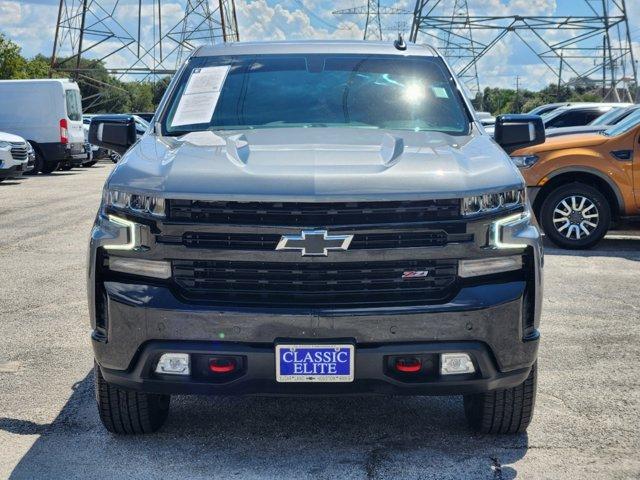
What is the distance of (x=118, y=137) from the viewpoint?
5.57m

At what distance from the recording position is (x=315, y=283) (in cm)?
404

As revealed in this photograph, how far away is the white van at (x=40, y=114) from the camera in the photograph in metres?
24.9

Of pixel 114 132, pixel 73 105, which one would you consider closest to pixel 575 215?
pixel 114 132

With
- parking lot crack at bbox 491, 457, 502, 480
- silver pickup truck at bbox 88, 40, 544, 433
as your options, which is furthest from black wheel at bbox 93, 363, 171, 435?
parking lot crack at bbox 491, 457, 502, 480

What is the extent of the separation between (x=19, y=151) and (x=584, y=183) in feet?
45.4

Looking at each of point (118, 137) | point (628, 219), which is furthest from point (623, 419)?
point (628, 219)

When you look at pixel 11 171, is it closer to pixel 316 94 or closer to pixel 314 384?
pixel 316 94

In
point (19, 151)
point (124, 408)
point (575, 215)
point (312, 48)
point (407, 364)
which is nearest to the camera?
point (407, 364)

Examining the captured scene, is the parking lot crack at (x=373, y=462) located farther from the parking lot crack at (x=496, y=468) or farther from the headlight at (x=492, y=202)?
the headlight at (x=492, y=202)

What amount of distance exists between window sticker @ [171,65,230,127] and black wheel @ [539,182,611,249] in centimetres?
628

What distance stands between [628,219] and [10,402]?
782cm

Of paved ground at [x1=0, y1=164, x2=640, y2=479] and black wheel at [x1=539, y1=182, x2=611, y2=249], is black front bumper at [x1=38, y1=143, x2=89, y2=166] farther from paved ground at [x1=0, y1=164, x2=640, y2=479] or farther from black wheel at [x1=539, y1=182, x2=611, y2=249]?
paved ground at [x1=0, y1=164, x2=640, y2=479]

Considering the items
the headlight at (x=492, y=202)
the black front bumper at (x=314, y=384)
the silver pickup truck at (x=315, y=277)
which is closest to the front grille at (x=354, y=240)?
the silver pickup truck at (x=315, y=277)

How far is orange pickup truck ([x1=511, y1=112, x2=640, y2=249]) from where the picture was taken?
11.0m
